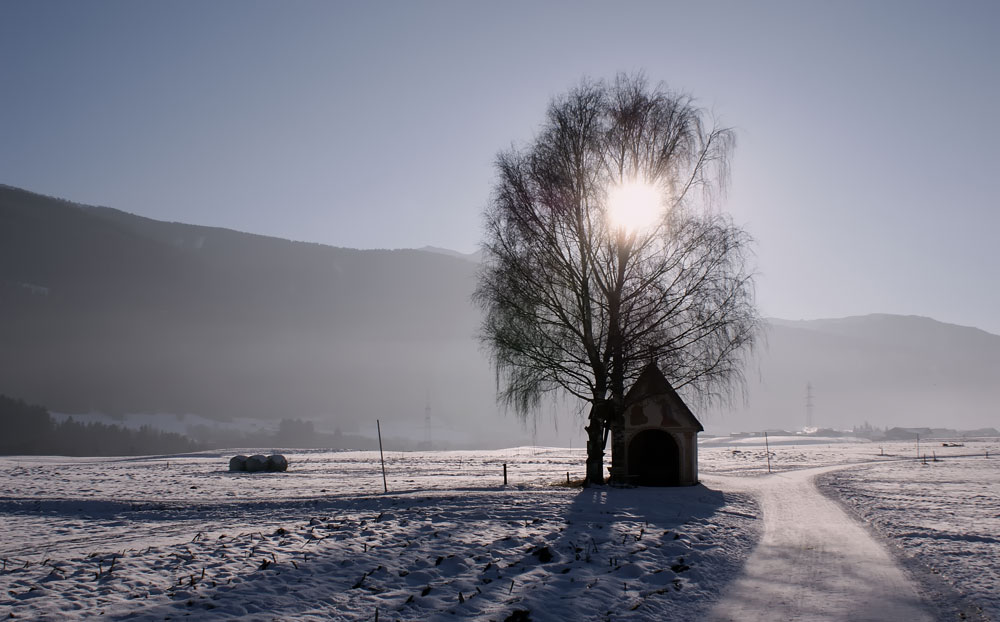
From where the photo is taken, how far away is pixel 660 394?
2730cm

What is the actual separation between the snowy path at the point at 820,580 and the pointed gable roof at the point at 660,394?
975 centimetres

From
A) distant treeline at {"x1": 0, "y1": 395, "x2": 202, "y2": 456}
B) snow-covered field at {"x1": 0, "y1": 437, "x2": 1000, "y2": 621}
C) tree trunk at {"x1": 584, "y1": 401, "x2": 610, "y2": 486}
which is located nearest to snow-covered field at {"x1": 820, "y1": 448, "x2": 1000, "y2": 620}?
snow-covered field at {"x1": 0, "y1": 437, "x2": 1000, "y2": 621}

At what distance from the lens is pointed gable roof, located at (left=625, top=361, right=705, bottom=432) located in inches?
1075

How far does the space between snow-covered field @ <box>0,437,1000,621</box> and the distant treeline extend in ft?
318

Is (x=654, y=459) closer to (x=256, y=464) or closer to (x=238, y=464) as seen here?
(x=256, y=464)

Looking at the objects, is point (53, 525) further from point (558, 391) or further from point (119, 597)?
point (558, 391)

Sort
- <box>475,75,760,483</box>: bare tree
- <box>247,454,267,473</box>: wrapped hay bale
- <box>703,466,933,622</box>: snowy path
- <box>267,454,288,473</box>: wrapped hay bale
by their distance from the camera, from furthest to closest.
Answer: <box>267,454,288,473</box>: wrapped hay bale < <box>247,454,267,473</box>: wrapped hay bale < <box>475,75,760,483</box>: bare tree < <box>703,466,933,622</box>: snowy path

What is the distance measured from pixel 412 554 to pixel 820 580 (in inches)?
263

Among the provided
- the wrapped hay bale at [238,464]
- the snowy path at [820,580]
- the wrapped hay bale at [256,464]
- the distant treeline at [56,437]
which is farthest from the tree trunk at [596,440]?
the distant treeline at [56,437]

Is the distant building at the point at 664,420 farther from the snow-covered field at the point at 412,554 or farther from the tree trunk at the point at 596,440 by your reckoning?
the snow-covered field at the point at 412,554

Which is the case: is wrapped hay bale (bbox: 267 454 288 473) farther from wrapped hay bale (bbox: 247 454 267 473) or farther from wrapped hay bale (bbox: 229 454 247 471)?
wrapped hay bale (bbox: 229 454 247 471)

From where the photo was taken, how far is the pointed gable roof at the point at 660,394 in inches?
1075

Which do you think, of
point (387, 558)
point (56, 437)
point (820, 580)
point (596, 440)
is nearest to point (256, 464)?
point (596, 440)

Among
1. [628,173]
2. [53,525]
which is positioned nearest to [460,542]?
[53,525]
